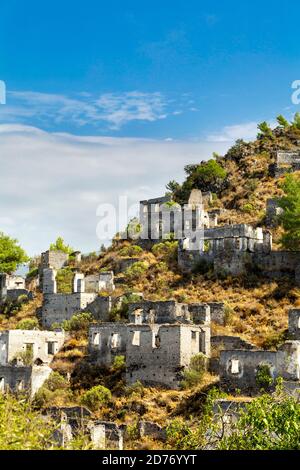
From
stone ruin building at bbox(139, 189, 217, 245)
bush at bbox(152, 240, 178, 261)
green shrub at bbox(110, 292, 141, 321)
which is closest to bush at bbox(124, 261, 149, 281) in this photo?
bush at bbox(152, 240, 178, 261)

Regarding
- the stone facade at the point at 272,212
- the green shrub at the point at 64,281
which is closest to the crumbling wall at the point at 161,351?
the green shrub at the point at 64,281

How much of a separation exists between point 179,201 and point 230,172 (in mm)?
6852

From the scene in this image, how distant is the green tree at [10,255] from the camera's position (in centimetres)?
6906

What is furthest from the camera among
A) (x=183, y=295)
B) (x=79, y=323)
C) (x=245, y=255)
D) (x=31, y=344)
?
(x=245, y=255)

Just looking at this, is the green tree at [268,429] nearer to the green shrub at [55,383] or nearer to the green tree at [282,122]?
the green shrub at [55,383]

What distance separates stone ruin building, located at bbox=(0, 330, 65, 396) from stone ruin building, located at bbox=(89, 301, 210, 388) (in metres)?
3.10

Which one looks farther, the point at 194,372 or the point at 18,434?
the point at 194,372

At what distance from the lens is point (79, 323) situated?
181ft

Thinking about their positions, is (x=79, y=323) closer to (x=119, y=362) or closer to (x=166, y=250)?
(x=119, y=362)

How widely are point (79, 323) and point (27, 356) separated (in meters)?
4.27

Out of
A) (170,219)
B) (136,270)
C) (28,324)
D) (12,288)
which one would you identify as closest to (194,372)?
(28,324)

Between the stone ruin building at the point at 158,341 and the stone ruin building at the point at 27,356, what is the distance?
3103 millimetres

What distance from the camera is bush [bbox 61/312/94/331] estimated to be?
55000 mm

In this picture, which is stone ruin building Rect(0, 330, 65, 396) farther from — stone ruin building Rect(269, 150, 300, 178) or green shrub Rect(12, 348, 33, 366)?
stone ruin building Rect(269, 150, 300, 178)
